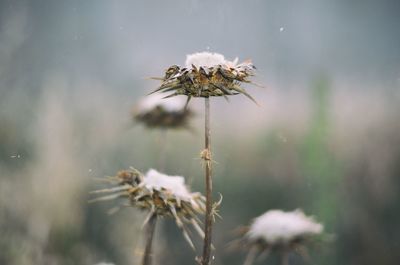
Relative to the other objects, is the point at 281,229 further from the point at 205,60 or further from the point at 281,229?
the point at 205,60

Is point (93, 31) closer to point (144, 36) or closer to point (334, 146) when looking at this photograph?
point (144, 36)

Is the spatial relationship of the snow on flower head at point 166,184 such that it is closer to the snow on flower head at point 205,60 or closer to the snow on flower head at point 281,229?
the snow on flower head at point 281,229

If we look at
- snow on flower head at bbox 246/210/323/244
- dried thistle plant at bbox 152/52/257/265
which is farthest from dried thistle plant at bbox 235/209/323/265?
dried thistle plant at bbox 152/52/257/265

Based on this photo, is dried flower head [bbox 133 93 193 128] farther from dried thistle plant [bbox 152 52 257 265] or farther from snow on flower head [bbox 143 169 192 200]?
dried thistle plant [bbox 152 52 257 265]

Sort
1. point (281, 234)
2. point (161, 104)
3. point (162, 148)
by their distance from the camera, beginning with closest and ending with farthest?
point (281, 234) < point (161, 104) < point (162, 148)

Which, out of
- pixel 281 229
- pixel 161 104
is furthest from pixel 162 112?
pixel 281 229

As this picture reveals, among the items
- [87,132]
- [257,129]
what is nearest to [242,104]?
[257,129]
